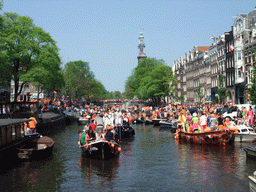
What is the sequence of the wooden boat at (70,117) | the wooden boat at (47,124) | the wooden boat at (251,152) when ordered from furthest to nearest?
the wooden boat at (70,117) < the wooden boat at (47,124) < the wooden boat at (251,152)

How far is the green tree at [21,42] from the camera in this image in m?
53.0

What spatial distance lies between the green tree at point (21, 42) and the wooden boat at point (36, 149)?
30264 mm

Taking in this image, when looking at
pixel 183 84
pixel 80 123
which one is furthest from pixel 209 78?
pixel 80 123

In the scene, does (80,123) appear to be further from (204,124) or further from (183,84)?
(183,84)

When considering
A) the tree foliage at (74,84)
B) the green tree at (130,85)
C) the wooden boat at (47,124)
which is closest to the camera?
the wooden boat at (47,124)

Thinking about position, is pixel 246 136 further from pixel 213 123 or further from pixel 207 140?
pixel 207 140

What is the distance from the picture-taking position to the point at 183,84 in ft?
405

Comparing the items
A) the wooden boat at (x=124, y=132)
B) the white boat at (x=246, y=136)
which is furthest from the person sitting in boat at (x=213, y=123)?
the wooden boat at (x=124, y=132)

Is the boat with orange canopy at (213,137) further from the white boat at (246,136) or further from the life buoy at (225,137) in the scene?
the white boat at (246,136)

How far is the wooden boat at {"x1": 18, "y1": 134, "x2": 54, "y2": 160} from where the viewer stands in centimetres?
2247

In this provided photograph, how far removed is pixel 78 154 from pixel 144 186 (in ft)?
32.5

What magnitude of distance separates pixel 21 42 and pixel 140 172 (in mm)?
39759

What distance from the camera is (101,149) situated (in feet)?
72.6

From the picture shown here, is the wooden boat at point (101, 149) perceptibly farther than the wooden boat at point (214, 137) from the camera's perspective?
No
